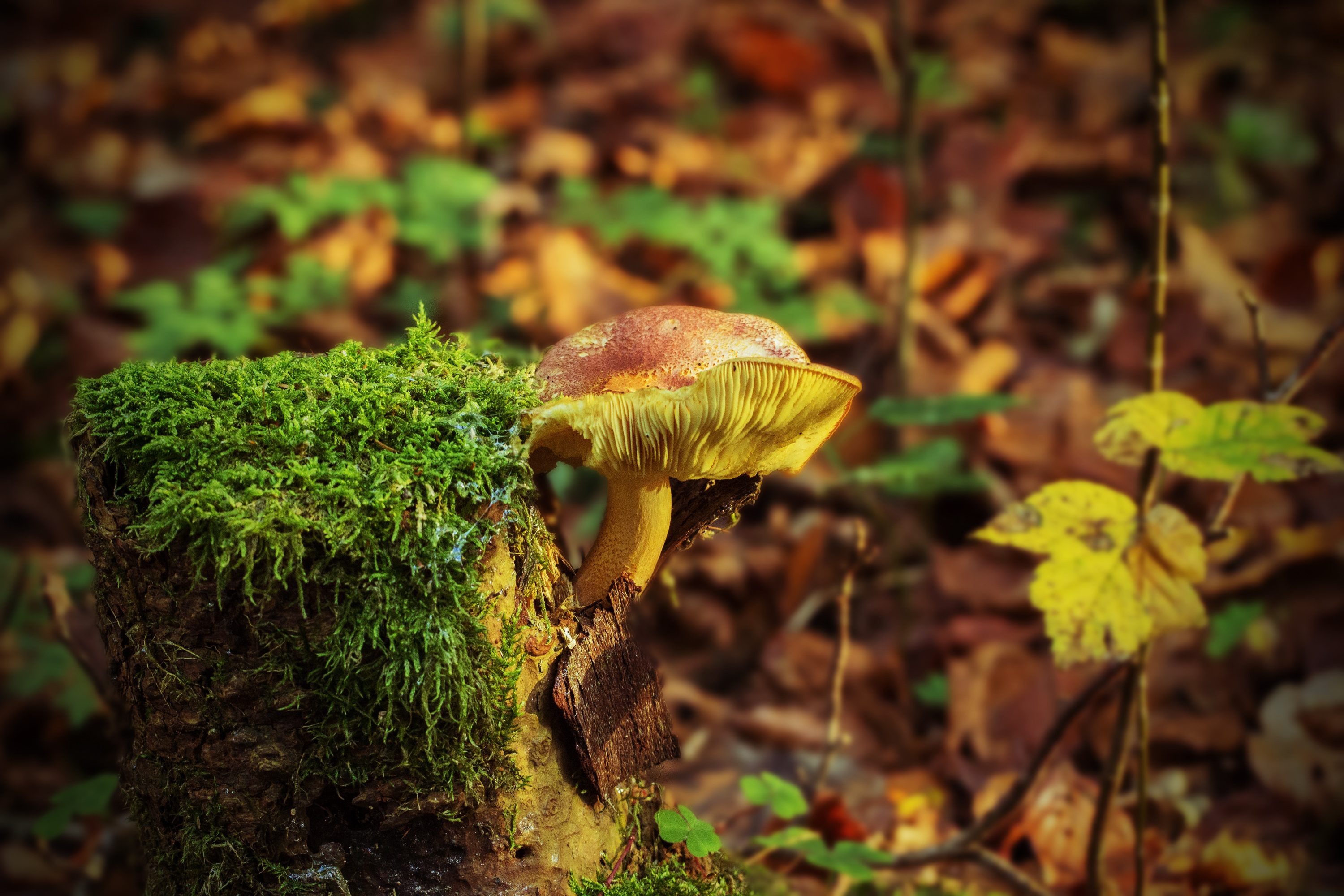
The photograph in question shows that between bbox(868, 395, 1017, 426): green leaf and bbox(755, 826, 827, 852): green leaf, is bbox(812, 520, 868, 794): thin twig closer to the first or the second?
bbox(755, 826, 827, 852): green leaf

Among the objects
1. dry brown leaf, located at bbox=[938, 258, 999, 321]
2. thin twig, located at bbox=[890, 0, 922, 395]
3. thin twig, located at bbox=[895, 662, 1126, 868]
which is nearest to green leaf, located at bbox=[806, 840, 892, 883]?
thin twig, located at bbox=[895, 662, 1126, 868]

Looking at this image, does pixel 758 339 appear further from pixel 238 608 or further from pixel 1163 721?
pixel 1163 721

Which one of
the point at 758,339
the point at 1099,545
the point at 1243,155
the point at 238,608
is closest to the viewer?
the point at 238,608

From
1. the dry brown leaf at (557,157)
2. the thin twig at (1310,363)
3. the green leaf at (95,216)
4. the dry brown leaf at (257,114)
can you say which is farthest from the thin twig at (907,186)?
the green leaf at (95,216)

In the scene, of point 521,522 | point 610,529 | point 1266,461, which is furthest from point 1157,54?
point 521,522

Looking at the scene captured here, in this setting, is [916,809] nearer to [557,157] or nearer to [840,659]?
[840,659]

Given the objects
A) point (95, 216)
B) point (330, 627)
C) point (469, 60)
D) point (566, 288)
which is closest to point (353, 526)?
point (330, 627)
